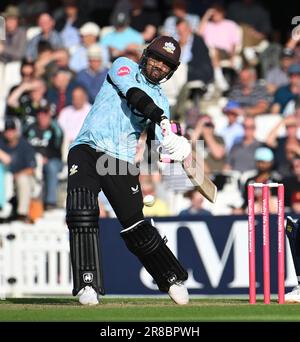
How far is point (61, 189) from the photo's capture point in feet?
53.7

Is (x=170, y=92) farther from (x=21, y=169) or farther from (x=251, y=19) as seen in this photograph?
(x=21, y=169)

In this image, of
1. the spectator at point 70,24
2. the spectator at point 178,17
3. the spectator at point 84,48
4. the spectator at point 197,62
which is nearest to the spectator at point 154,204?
the spectator at point 197,62

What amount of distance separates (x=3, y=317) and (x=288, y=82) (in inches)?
397

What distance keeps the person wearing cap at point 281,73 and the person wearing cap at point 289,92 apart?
42 centimetres

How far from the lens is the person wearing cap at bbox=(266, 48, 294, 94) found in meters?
17.7

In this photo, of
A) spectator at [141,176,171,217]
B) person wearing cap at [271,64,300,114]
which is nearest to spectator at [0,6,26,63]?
person wearing cap at [271,64,300,114]

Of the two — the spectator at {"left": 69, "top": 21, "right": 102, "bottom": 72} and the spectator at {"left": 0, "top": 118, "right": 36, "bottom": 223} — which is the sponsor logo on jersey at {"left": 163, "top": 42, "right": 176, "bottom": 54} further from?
the spectator at {"left": 69, "top": 21, "right": 102, "bottom": 72}

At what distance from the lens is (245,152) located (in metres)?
16.2

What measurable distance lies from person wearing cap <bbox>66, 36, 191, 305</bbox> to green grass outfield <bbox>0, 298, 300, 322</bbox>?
0.99 feet

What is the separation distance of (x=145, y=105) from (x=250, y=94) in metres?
8.73

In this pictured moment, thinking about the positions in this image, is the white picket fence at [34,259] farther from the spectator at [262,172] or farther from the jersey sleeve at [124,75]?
the jersey sleeve at [124,75]

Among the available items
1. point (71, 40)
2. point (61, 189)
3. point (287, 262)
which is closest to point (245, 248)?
point (287, 262)

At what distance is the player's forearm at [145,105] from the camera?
29.0 ft

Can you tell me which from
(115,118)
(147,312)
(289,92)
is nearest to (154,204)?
(289,92)
